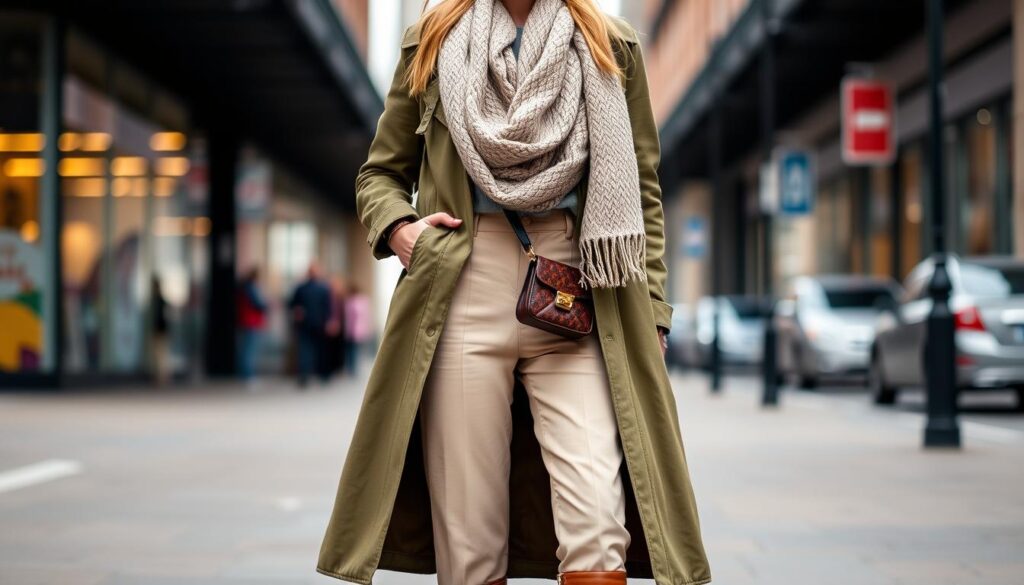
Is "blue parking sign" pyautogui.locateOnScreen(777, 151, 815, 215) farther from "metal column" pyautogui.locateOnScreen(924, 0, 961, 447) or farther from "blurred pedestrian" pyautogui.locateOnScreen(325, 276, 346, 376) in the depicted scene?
"metal column" pyautogui.locateOnScreen(924, 0, 961, 447)

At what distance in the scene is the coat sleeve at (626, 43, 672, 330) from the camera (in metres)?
3.44

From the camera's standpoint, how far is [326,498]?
Answer: 7359 millimetres

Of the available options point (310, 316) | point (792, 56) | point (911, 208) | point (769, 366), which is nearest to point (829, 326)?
point (769, 366)

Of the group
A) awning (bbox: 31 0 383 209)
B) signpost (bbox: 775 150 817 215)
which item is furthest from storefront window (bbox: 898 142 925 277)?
awning (bbox: 31 0 383 209)

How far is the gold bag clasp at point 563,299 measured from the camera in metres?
3.17

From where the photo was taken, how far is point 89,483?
8.05 m

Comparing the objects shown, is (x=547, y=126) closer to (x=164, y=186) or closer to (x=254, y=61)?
(x=254, y=61)

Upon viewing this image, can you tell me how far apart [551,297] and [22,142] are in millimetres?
15778

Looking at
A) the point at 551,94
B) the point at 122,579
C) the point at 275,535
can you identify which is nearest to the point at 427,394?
the point at 551,94

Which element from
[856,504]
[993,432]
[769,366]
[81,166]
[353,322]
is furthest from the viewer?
[353,322]

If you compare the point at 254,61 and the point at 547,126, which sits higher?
the point at 254,61

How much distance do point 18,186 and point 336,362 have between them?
343 inches

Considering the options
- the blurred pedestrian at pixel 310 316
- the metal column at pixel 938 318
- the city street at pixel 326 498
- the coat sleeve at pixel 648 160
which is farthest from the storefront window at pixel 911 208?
the coat sleeve at pixel 648 160

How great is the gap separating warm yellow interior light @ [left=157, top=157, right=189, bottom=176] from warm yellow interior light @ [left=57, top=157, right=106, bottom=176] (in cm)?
259
